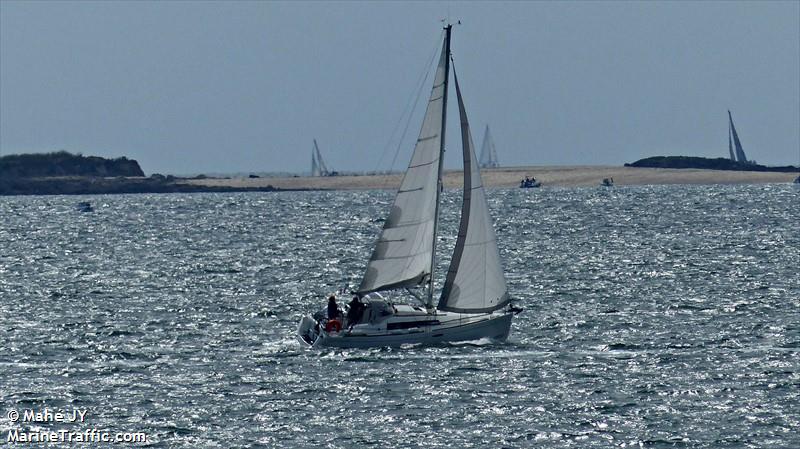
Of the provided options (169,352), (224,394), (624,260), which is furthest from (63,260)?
(224,394)

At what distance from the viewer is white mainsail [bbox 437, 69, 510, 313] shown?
157 feet

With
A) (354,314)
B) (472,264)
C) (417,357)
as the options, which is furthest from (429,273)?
(417,357)

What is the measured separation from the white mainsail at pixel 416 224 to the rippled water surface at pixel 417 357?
9.49 ft

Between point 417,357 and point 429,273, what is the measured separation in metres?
4.13

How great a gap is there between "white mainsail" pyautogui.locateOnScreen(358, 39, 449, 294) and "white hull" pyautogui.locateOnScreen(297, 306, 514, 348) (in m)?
1.71

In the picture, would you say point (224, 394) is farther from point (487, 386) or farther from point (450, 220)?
point (450, 220)

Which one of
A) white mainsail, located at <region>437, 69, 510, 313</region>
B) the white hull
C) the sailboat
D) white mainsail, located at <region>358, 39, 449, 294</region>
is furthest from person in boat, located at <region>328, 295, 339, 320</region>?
white mainsail, located at <region>437, 69, 510, 313</region>

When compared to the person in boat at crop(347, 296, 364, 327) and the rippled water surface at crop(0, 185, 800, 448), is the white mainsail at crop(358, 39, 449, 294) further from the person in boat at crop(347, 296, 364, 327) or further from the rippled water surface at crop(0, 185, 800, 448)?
the rippled water surface at crop(0, 185, 800, 448)

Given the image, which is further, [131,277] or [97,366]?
[131,277]

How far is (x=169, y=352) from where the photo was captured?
47938 mm

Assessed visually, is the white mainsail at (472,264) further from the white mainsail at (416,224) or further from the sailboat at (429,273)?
the white mainsail at (416,224)

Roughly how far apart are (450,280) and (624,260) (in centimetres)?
3877

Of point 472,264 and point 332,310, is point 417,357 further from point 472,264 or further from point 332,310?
point 472,264

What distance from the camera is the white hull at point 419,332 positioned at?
154 feet
